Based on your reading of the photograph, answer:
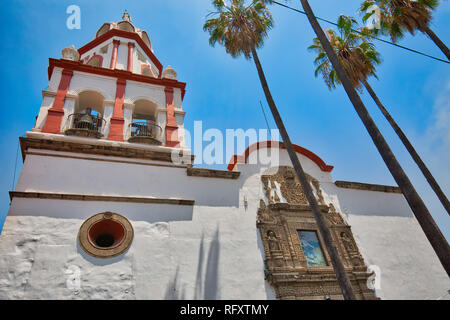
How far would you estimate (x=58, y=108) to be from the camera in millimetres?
10984

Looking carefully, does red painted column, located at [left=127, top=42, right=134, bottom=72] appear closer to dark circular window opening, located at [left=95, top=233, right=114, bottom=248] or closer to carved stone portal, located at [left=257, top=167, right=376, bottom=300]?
dark circular window opening, located at [left=95, top=233, right=114, bottom=248]

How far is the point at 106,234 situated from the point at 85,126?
13.9 ft

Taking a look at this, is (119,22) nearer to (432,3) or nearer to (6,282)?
(6,282)

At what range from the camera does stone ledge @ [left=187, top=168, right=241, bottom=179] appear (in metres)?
10.9

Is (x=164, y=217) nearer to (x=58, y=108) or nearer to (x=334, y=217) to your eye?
(x=58, y=108)

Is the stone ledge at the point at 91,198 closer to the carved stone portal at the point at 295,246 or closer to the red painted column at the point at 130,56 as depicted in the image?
the carved stone portal at the point at 295,246

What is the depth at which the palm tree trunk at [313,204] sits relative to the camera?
A: 7.17m

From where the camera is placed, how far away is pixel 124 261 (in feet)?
27.7

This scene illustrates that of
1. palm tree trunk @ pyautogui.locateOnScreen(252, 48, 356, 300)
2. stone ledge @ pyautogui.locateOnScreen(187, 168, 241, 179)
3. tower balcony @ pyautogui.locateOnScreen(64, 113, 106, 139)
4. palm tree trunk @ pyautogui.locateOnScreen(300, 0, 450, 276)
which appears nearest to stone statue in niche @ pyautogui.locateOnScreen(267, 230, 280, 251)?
palm tree trunk @ pyautogui.locateOnScreen(252, 48, 356, 300)

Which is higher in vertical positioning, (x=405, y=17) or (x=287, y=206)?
(x=405, y=17)

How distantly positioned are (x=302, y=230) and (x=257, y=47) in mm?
7901

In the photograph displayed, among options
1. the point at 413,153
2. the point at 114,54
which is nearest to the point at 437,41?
the point at 413,153

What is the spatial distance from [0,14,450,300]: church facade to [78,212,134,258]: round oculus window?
3 cm

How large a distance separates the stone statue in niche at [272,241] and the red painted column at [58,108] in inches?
335
